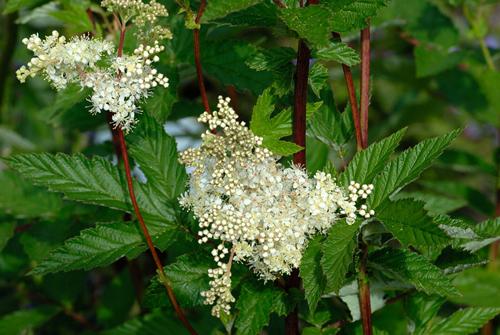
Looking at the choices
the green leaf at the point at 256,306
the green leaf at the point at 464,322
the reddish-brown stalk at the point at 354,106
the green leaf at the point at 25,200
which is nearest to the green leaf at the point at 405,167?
the reddish-brown stalk at the point at 354,106

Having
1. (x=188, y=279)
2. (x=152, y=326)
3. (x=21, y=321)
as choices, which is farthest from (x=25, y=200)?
(x=188, y=279)

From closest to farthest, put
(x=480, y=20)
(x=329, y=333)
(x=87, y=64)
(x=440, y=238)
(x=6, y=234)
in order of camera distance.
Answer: (x=440, y=238) → (x=87, y=64) → (x=329, y=333) → (x=6, y=234) → (x=480, y=20)

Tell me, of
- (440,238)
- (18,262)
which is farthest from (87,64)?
(18,262)

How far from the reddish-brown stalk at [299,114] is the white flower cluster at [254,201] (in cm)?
7

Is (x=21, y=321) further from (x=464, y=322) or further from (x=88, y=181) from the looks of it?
(x=464, y=322)

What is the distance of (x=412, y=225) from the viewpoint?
1.09 meters

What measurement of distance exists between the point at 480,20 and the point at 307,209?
134 cm

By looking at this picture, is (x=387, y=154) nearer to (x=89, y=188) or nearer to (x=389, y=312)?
(x=89, y=188)

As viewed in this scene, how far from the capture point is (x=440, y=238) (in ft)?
3.48

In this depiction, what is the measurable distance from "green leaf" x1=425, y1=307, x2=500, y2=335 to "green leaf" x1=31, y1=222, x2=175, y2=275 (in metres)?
0.58

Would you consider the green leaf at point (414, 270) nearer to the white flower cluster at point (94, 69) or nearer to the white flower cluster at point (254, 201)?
the white flower cluster at point (254, 201)

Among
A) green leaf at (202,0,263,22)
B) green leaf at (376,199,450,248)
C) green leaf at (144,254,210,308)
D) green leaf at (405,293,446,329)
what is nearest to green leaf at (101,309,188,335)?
green leaf at (144,254,210,308)

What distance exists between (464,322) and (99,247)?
754mm

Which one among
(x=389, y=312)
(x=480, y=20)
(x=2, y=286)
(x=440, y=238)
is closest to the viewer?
(x=440, y=238)
